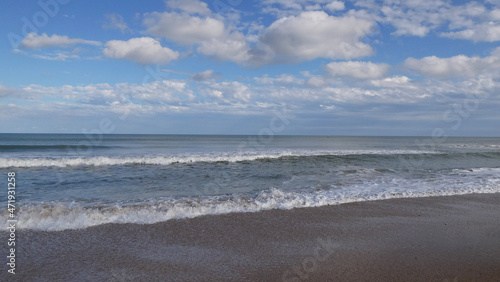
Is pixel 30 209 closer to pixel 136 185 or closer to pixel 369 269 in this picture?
pixel 136 185

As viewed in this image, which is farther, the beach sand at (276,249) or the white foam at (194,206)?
the white foam at (194,206)

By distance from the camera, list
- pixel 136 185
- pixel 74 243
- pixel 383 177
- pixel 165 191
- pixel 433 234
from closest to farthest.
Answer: pixel 74 243, pixel 433 234, pixel 165 191, pixel 136 185, pixel 383 177

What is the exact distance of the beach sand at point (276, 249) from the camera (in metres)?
4.54

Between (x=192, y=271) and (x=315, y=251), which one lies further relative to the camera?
(x=315, y=251)

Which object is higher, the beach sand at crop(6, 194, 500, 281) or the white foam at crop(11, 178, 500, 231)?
the white foam at crop(11, 178, 500, 231)

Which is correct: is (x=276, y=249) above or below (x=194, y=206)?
below

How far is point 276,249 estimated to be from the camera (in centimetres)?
548

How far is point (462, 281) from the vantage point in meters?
4.39

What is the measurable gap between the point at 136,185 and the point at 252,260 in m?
8.21

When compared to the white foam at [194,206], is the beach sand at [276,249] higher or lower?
lower

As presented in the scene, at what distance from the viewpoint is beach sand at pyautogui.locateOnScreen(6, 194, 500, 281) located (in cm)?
454

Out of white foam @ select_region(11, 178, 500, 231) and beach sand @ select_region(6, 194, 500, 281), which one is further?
white foam @ select_region(11, 178, 500, 231)

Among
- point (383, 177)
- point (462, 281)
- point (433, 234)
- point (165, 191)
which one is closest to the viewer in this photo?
point (462, 281)

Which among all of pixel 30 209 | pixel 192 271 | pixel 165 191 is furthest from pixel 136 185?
pixel 192 271
